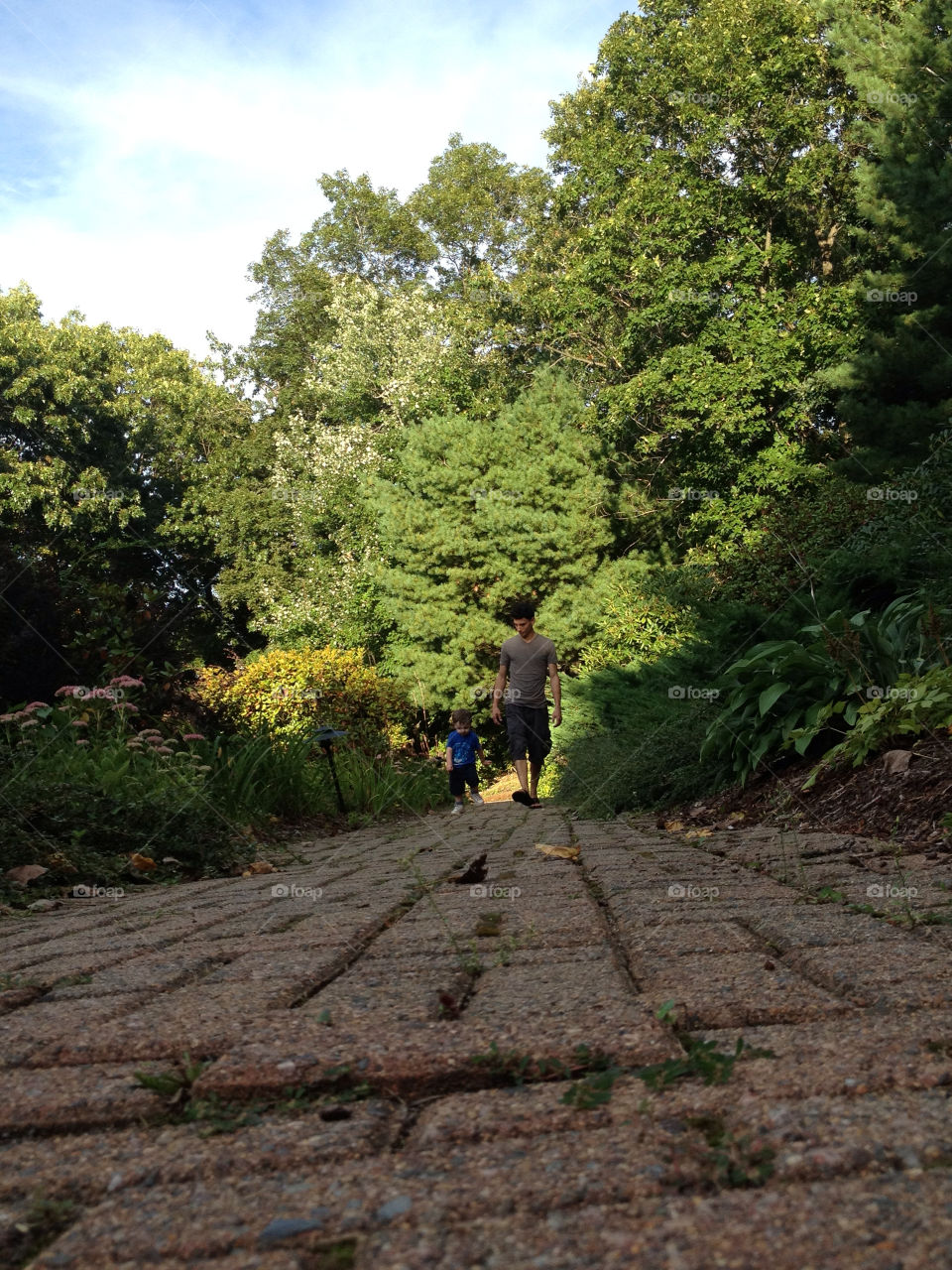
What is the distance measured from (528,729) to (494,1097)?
7.41 meters

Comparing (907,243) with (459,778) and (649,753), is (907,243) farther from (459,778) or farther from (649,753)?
(649,753)

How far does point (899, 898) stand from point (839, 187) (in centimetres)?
2242

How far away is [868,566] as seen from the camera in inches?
348

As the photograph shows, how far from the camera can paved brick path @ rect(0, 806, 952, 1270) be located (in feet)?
3.25

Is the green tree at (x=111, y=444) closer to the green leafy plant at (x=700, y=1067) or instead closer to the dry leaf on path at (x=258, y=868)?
the dry leaf on path at (x=258, y=868)

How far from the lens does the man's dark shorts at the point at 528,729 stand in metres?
8.77

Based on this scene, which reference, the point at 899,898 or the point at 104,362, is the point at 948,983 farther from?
the point at 104,362

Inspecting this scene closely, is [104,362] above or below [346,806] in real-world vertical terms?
above

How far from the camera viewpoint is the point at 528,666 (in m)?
8.71

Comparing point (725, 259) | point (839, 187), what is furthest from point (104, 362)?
point (839, 187)

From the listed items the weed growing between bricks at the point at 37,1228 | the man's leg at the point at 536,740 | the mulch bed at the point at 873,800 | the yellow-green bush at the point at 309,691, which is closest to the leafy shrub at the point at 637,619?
the yellow-green bush at the point at 309,691

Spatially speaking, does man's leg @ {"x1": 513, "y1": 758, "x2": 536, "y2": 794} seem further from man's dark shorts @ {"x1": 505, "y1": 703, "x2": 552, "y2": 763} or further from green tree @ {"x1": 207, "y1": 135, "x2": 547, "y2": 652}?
green tree @ {"x1": 207, "y1": 135, "x2": 547, "y2": 652}

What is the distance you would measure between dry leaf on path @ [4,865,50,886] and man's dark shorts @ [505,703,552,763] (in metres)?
4.74

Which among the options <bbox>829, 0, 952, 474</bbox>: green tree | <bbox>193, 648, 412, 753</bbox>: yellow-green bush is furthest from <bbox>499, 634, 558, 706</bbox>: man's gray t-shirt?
<bbox>829, 0, 952, 474</bbox>: green tree
